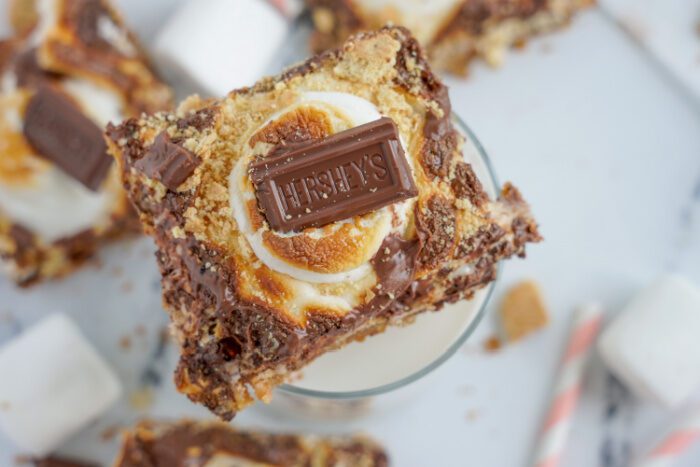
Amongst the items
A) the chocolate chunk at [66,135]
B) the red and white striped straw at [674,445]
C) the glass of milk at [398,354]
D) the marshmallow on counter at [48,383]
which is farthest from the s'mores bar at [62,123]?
the red and white striped straw at [674,445]

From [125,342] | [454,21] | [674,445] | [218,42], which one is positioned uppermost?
[218,42]

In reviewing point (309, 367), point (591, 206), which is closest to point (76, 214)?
point (309, 367)

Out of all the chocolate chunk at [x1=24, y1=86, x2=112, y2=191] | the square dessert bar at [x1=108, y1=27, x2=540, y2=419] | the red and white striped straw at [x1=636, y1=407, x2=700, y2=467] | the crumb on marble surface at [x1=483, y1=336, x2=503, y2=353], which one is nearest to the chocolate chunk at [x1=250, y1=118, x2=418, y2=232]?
the square dessert bar at [x1=108, y1=27, x2=540, y2=419]

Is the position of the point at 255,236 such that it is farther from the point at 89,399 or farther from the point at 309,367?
the point at 89,399

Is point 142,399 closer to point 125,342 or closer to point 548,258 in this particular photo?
point 125,342

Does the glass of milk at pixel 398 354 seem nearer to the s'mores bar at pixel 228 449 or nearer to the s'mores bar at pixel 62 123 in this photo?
the s'mores bar at pixel 228 449

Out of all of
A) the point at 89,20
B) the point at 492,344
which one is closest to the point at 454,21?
the point at 492,344
